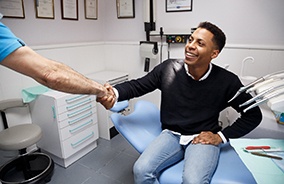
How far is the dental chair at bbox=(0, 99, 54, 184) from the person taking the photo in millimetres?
1615

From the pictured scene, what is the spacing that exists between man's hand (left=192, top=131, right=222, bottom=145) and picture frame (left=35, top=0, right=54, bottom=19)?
6.21 ft

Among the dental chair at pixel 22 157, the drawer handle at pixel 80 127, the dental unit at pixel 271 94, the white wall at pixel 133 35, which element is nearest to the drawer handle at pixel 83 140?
the drawer handle at pixel 80 127

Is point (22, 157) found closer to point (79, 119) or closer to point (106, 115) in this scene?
point (79, 119)

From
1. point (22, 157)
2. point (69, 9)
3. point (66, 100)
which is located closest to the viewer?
point (22, 157)

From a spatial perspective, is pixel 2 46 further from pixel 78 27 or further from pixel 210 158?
pixel 78 27

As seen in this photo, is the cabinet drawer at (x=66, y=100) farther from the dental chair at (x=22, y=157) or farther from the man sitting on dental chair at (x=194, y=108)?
the man sitting on dental chair at (x=194, y=108)

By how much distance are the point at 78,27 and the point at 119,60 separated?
0.66m

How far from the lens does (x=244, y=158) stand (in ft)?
2.78

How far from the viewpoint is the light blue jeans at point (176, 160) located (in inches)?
43.6

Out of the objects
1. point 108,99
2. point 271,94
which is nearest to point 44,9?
point 108,99

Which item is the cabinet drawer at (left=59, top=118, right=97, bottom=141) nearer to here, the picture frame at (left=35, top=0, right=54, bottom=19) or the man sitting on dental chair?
the man sitting on dental chair

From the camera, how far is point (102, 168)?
6.53ft

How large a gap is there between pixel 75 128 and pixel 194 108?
121 centimetres

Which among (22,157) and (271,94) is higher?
(271,94)
